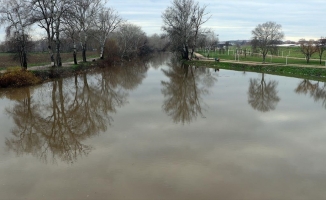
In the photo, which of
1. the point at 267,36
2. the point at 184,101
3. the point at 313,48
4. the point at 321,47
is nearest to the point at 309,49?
the point at 313,48

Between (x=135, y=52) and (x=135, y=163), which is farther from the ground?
(x=135, y=52)

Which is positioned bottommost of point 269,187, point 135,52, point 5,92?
point 269,187

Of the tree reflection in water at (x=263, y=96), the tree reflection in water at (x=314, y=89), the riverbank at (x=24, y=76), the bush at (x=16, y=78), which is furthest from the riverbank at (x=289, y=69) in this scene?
the bush at (x=16, y=78)

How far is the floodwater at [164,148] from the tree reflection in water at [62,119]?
39 mm

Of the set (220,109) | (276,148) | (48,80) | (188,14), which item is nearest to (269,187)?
(276,148)

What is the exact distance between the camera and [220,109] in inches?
470

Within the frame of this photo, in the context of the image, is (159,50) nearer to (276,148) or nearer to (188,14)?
(188,14)

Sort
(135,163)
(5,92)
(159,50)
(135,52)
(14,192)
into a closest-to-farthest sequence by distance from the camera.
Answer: (14,192), (135,163), (5,92), (135,52), (159,50)

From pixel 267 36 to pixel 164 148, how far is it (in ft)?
96.1

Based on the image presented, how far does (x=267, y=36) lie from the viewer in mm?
32688

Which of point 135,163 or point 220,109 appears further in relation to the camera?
point 220,109

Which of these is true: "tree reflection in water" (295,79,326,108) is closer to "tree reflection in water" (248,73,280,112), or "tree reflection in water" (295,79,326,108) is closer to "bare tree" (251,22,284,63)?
"tree reflection in water" (248,73,280,112)

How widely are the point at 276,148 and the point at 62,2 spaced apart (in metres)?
22.2

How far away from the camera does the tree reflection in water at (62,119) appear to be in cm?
788
